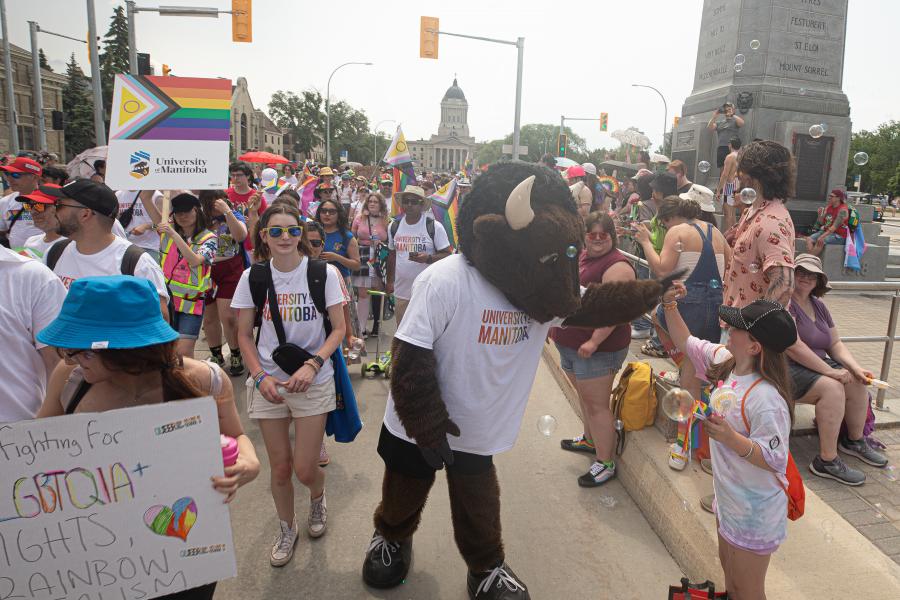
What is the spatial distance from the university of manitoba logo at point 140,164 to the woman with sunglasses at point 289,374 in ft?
5.12

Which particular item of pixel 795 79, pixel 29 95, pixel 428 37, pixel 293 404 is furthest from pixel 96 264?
pixel 29 95

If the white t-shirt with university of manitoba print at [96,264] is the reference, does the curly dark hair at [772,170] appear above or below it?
above

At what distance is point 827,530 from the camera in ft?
9.27

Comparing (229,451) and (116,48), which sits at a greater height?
(116,48)

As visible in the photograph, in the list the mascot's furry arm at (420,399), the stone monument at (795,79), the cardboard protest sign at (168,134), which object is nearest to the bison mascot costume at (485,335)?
the mascot's furry arm at (420,399)

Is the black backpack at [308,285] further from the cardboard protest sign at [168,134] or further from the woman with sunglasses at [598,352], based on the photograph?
the woman with sunglasses at [598,352]

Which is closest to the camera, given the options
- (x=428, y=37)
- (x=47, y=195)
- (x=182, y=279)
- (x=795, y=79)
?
(x=47, y=195)

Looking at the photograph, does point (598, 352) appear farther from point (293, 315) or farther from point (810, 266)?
point (293, 315)

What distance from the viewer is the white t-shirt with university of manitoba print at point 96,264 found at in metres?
3.12

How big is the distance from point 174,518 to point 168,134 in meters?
3.50

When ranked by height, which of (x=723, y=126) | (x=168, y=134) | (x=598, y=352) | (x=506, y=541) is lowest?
(x=506, y=541)

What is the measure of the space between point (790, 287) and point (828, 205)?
7.79 m

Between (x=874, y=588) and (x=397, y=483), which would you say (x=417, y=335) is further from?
(x=874, y=588)

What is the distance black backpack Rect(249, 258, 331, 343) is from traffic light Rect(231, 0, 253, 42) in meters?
13.0
